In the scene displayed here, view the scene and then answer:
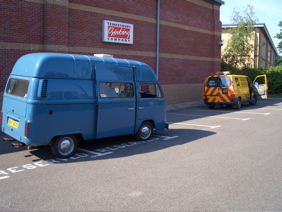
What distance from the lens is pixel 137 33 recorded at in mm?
16688

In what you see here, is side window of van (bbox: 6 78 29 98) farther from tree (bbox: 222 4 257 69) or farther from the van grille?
tree (bbox: 222 4 257 69)

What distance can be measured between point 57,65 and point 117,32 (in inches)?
366

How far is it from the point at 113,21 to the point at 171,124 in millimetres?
6490

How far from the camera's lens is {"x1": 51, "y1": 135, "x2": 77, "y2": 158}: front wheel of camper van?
652 cm

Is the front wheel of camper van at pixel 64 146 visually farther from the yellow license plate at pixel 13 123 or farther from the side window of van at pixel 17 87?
the side window of van at pixel 17 87

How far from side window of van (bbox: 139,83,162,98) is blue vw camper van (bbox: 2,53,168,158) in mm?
129

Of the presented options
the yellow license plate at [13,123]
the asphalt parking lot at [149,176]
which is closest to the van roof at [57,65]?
the yellow license plate at [13,123]

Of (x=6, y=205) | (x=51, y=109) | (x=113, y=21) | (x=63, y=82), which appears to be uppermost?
(x=113, y=21)

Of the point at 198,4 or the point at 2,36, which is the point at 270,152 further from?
the point at 198,4

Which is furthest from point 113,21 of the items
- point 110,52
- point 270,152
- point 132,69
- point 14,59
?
point 270,152

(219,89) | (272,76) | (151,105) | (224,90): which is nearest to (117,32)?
(219,89)

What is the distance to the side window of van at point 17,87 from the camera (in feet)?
21.2

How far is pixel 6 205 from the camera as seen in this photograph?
4.17m

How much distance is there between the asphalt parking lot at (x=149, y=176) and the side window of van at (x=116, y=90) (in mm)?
1394
